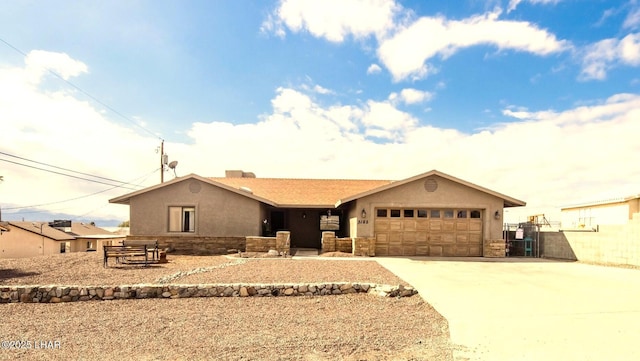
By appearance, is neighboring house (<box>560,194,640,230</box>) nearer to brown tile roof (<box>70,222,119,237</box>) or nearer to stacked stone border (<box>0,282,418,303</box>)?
stacked stone border (<box>0,282,418,303</box>)

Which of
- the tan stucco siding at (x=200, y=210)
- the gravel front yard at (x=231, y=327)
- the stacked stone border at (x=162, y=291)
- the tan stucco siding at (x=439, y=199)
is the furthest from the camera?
the tan stucco siding at (x=200, y=210)

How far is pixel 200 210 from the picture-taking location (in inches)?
713

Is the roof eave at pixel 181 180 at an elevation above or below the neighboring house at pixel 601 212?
above

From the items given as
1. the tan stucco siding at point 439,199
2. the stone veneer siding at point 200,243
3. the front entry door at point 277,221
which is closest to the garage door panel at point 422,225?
the tan stucco siding at point 439,199

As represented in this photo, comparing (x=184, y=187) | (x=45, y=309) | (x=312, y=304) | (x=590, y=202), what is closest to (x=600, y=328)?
(x=312, y=304)

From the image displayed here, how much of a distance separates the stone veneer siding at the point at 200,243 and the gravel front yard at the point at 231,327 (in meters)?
7.70

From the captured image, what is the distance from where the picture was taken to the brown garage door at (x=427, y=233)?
17.2 m

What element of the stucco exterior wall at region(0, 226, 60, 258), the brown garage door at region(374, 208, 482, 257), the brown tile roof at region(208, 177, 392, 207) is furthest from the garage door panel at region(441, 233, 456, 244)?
the stucco exterior wall at region(0, 226, 60, 258)

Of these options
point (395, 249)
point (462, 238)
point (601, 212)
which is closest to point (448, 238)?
point (462, 238)

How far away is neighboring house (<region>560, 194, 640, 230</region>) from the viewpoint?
19062mm

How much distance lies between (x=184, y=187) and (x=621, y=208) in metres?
24.0

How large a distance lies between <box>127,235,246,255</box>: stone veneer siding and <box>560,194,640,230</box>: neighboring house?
1750 cm

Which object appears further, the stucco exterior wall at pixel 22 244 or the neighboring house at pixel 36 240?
the neighboring house at pixel 36 240

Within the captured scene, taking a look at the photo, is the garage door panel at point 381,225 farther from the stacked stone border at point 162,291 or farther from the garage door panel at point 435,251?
the stacked stone border at point 162,291
